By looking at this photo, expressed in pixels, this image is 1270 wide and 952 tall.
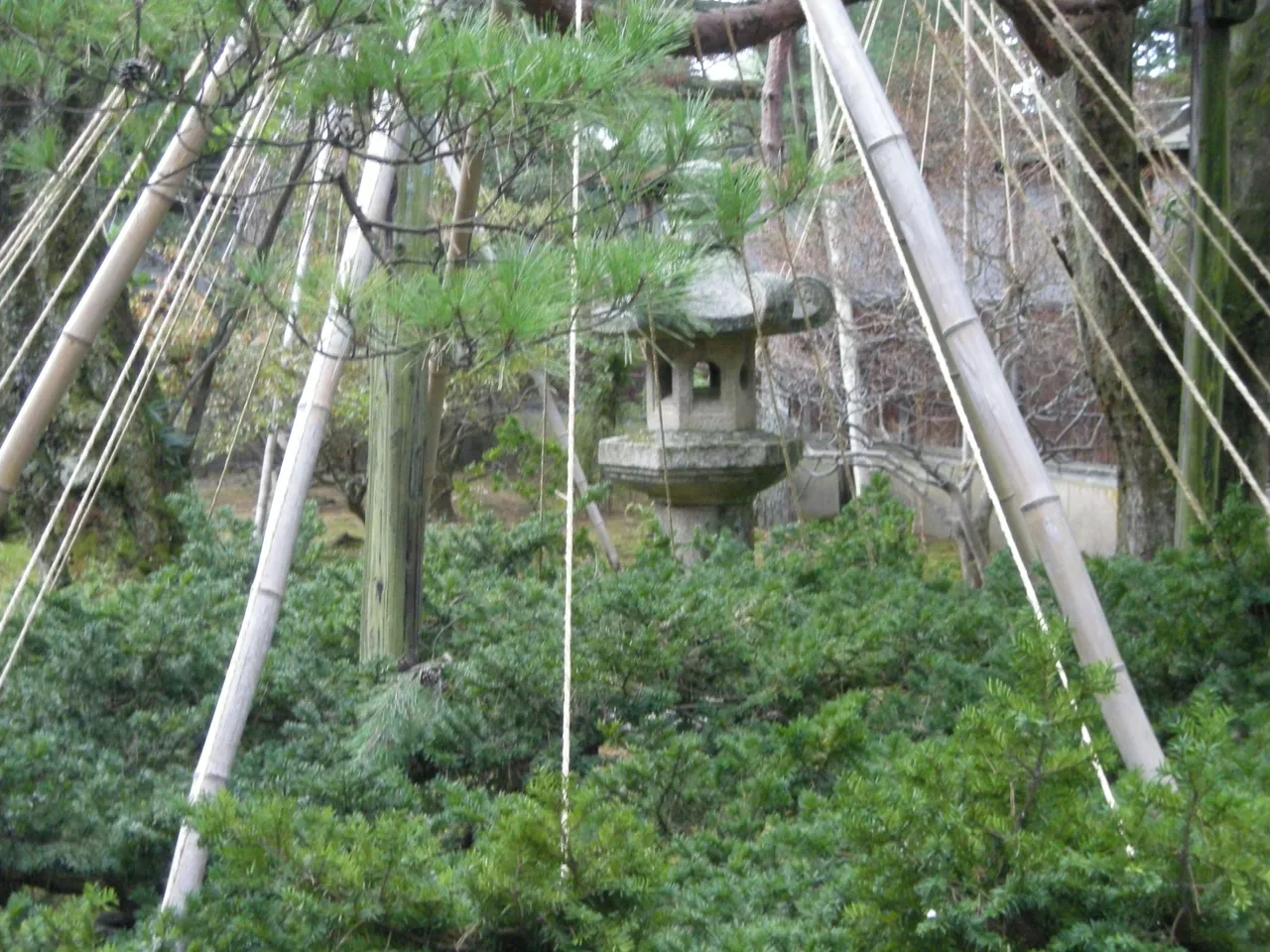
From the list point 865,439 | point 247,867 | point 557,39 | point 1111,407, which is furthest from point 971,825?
point 865,439

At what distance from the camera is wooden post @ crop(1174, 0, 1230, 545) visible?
2.72 metres

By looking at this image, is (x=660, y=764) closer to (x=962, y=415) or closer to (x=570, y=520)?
(x=570, y=520)

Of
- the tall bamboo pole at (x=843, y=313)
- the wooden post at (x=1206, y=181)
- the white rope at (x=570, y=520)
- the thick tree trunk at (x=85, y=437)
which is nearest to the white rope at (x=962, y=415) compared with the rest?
the white rope at (x=570, y=520)

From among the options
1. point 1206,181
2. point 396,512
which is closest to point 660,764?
point 396,512

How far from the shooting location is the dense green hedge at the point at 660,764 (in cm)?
113

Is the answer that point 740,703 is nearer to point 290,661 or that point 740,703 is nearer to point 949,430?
point 290,661

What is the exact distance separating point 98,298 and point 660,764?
39.3 inches

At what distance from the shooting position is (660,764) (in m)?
1.65

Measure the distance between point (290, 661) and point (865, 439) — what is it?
484 centimetres

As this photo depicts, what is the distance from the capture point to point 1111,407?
3.56m

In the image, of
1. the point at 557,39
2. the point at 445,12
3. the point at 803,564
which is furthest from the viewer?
the point at 803,564

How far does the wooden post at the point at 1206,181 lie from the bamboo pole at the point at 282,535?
5.64 ft

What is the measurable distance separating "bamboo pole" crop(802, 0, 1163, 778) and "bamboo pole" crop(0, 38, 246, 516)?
83cm

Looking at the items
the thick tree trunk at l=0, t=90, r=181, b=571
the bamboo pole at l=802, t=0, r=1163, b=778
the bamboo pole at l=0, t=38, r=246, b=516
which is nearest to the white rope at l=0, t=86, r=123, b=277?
the bamboo pole at l=0, t=38, r=246, b=516
